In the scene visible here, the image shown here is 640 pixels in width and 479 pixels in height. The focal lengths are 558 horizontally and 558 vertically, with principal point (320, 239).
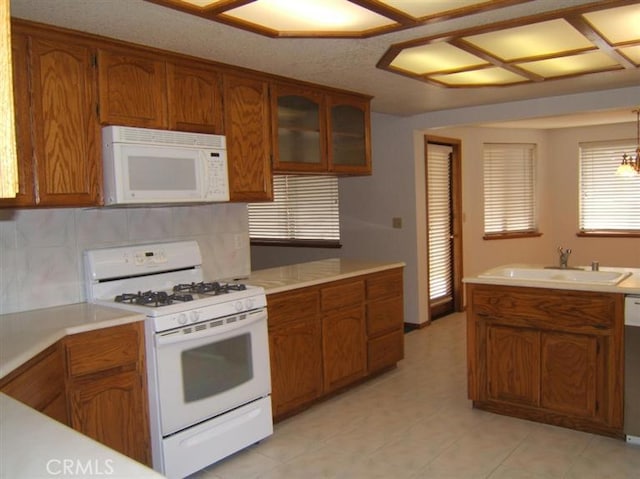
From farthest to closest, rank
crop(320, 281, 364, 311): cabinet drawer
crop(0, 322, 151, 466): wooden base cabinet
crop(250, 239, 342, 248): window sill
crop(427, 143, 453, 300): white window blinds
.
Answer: crop(250, 239, 342, 248): window sill → crop(427, 143, 453, 300): white window blinds → crop(320, 281, 364, 311): cabinet drawer → crop(0, 322, 151, 466): wooden base cabinet

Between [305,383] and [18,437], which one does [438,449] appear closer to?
[305,383]

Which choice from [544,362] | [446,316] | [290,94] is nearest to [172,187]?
[290,94]

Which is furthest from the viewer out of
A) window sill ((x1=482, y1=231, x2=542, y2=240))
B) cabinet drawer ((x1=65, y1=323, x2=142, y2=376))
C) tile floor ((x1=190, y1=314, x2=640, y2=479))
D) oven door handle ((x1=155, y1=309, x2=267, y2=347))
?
window sill ((x1=482, y1=231, x2=542, y2=240))

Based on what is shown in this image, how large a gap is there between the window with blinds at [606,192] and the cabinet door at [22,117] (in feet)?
21.9

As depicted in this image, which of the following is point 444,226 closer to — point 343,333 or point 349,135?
point 349,135

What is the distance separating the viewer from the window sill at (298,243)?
6.22m

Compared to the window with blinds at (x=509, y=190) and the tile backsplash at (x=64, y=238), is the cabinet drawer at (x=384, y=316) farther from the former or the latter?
the window with blinds at (x=509, y=190)

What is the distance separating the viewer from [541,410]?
10.8 feet

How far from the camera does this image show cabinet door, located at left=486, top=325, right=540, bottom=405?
10.8ft

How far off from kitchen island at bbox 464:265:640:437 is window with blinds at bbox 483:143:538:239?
3.37 meters

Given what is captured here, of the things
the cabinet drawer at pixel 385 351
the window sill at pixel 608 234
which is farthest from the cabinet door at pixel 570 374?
the window sill at pixel 608 234

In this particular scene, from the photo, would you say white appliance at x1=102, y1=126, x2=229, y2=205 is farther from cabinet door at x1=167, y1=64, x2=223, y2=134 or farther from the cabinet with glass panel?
the cabinet with glass panel

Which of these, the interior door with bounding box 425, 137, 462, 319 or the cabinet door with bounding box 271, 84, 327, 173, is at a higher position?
the cabinet door with bounding box 271, 84, 327, 173

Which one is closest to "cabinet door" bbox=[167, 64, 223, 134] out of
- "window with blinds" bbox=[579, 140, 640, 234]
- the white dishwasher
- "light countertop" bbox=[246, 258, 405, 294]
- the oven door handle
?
"light countertop" bbox=[246, 258, 405, 294]
